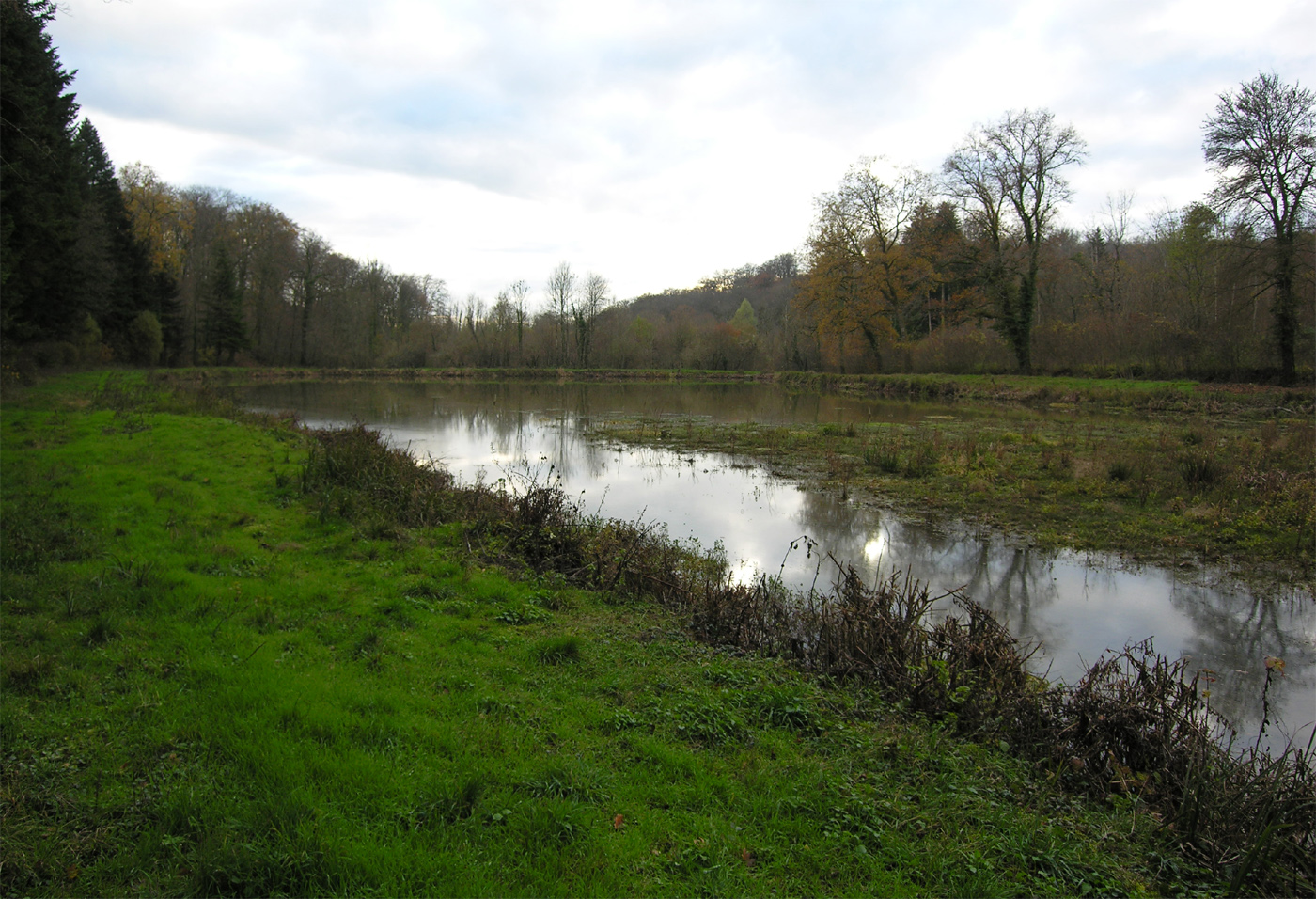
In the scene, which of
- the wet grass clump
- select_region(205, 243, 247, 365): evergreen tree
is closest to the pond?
the wet grass clump

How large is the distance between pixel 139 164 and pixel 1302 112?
5841 centimetres

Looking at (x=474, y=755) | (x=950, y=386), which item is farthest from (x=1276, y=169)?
(x=474, y=755)

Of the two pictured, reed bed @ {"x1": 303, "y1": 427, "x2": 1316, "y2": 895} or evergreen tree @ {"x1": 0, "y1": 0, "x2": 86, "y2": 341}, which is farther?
evergreen tree @ {"x1": 0, "y1": 0, "x2": 86, "y2": 341}

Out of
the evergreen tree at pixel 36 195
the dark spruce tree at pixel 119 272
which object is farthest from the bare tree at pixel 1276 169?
the dark spruce tree at pixel 119 272

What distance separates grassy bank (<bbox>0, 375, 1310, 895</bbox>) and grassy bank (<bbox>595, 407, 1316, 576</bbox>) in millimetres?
5875

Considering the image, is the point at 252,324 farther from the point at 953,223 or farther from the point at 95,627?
the point at 95,627

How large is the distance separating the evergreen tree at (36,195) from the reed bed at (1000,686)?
15096mm

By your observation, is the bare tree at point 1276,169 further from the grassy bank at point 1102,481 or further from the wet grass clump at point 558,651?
the wet grass clump at point 558,651

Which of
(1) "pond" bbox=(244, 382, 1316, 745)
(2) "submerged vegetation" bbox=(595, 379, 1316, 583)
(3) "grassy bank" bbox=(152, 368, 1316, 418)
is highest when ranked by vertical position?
(3) "grassy bank" bbox=(152, 368, 1316, 418)

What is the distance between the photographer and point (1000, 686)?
3.92 metres

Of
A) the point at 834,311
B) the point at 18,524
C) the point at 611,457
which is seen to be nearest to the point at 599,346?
the point at 834,311

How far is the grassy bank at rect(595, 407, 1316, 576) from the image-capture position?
317 inches

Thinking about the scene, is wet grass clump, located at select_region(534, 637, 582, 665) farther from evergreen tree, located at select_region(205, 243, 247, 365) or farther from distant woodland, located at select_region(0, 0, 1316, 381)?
evergreen tree, located at select_region(205, 243, 247, 365)

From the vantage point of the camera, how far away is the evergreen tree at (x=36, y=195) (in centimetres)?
1530
